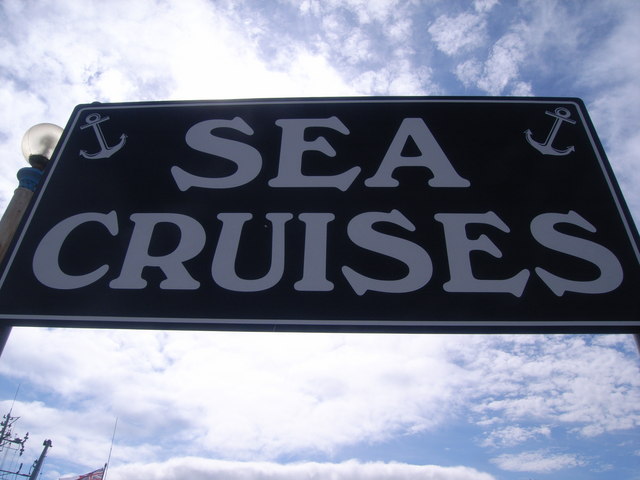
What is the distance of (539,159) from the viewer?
2102 mm

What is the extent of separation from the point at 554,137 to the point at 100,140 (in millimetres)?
2226

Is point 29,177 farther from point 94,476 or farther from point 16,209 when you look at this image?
point 94,476

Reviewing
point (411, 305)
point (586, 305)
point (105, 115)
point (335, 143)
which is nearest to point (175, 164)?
point (105, 115)

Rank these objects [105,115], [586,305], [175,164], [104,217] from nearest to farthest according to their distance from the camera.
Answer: [586,305] → [104,217] → [175,164] → [105,115]

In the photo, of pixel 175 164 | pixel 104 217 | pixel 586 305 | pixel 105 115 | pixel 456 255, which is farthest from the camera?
pixel 105 115

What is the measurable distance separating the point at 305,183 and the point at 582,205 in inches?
46.7

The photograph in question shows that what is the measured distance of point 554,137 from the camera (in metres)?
2.17

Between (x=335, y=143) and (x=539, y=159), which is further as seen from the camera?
(x=335, y=143)

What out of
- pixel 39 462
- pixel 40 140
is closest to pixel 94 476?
pixel 39 462

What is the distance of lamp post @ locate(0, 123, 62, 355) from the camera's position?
2.00 meters

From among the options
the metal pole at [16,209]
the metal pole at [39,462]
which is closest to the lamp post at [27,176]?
the metal pole at [16,209]

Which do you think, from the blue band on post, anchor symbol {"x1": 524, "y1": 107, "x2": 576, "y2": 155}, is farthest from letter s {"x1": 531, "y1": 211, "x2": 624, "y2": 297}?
the blue band on post

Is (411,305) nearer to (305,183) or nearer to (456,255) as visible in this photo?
(456,255)

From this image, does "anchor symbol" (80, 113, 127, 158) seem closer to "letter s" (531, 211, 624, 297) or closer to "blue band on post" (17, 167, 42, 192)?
"blue band on post" (17, 167, 42, 192)
